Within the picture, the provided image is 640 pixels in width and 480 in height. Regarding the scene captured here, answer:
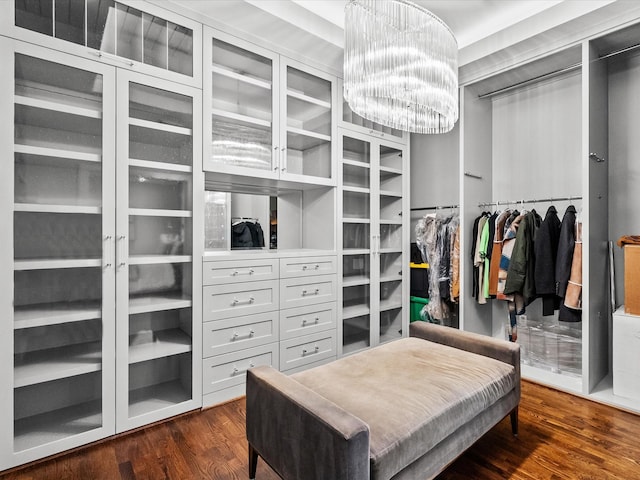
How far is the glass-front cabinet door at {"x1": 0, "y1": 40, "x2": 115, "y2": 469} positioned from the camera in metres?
1.76

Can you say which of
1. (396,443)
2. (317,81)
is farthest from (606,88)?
(396,443)

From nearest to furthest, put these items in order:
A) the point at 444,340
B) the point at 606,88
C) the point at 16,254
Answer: the point at 16,254, the point at 444,340, the point at 606,88

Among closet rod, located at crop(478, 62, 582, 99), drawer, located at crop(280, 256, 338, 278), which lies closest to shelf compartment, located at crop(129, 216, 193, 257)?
drawer, located at crop(280, 256, 338, 278)

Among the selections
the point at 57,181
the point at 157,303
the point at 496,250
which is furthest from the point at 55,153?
the point at 496,250

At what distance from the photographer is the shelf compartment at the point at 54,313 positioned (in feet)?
5.91

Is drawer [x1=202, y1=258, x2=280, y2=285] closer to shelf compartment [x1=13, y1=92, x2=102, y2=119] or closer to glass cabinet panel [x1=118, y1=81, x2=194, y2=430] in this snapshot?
glass cabinet panel [x1=118, y1=81, x2=194, y2=430]

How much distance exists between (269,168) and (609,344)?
3.12m

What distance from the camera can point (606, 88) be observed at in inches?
111

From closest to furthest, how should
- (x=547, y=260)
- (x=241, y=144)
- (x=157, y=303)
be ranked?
(x=157, y=303) < (x=241, y=144) < (x=547, y=260)

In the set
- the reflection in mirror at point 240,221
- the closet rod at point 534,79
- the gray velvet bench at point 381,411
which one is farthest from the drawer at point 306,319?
the closet rod at point 534,79

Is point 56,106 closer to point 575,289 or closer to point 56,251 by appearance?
point 56,251

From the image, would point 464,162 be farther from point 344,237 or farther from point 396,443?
point 396,443

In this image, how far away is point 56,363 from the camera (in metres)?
1.93

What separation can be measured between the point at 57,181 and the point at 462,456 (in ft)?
8.74
